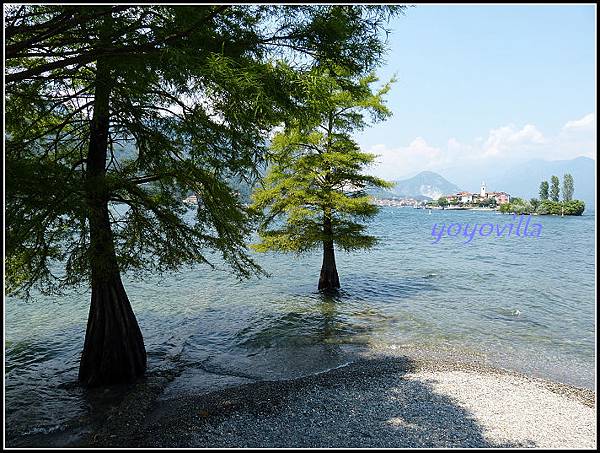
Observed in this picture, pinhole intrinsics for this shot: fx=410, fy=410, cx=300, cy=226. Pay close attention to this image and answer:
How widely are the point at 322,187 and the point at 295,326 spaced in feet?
15.9

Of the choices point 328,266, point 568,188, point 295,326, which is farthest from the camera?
point 568,188

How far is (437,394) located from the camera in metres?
6.84

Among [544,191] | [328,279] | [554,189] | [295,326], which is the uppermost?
[554,189]

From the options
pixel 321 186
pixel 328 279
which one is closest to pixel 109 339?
pixel 321 186

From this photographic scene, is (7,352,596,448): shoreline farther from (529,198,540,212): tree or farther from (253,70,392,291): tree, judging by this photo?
(529,198,540,212): tree

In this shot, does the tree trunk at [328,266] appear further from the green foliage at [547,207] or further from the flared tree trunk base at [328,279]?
the green foliage at [547,207]

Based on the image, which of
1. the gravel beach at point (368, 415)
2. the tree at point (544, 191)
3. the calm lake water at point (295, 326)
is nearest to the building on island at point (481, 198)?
the tree at point (544, 191)

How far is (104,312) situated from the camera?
7.05 metres

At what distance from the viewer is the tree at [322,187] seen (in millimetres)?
13383

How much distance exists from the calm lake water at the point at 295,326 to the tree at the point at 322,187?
2.26 metres

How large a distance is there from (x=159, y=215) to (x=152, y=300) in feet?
28.5

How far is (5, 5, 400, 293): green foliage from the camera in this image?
3.88 metres

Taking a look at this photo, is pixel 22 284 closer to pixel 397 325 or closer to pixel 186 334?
pixel 186 334

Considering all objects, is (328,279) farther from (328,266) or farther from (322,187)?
(322,187)
